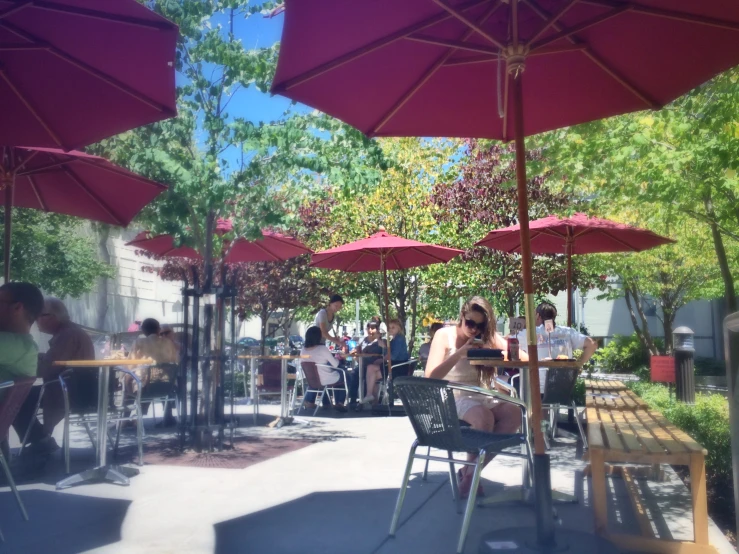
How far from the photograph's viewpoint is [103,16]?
11.7 feet

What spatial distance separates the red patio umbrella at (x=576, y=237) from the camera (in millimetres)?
7266

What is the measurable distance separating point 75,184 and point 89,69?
2.16 m

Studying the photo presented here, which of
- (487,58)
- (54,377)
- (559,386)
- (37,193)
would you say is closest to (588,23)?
(487,58)

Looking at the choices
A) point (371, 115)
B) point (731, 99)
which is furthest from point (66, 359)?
point (731, 99)

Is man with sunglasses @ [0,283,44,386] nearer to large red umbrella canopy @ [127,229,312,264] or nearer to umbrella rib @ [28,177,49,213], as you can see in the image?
umbrella rib @ [28,177,49,213]

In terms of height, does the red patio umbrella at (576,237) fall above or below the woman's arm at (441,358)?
above

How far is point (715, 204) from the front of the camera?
734 cm

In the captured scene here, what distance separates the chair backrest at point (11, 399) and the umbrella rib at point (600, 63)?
128 inches

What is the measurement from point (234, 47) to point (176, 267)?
1155 cm

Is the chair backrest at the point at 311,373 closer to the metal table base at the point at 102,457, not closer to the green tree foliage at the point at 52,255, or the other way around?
the metal table base at the point at 102,457

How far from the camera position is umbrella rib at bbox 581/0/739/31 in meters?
3.32

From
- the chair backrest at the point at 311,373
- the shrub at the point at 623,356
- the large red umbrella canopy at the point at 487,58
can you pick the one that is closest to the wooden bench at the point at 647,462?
the large red umbrella canopy at the point at 487,58

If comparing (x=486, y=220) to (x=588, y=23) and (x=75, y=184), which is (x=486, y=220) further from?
(x=588, y=23)

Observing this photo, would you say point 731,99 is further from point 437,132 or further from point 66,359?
point 66,359
